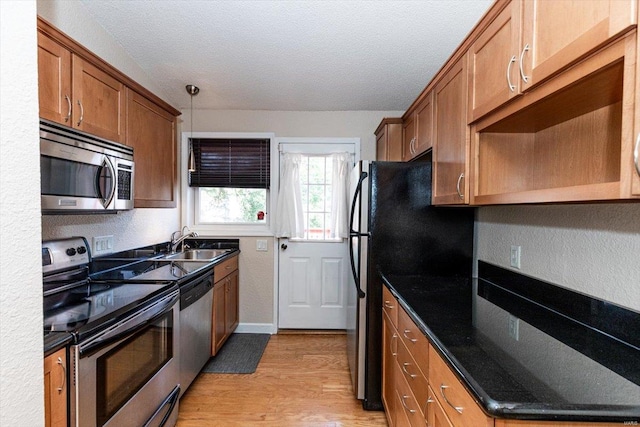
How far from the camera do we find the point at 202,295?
8.01 feet

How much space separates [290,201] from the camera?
357 cm

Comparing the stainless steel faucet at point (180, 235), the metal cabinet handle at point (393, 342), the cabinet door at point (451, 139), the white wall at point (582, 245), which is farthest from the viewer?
the stainless steel faucet at point (180, 235)

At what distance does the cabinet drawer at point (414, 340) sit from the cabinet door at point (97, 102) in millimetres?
1897

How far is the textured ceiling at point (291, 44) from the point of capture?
2.09m

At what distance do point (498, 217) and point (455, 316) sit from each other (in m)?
0.89

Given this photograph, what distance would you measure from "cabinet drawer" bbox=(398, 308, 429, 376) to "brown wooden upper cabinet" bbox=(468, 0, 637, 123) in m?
0.94

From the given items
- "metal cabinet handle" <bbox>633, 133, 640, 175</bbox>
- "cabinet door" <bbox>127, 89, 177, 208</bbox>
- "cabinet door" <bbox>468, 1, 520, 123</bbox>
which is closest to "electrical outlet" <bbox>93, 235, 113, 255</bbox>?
"cabinet door" <bbox>127, 89, 177, 208</bbox>

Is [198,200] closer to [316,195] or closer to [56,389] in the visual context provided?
[316,195]

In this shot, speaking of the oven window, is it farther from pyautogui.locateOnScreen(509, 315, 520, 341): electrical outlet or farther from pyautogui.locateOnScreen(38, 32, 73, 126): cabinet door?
pyautogui.locateOnScreen(509, 315, 520, 341): electrical outlet

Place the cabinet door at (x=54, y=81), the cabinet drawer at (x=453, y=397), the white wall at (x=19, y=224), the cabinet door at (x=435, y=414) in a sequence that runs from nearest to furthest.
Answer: the white wall at (x=19, y=224)
the cabinet drawer at (x=453, y=397)
the cabinet door at (x=435, y=414)
the cabinet door at (x=54, y=81)

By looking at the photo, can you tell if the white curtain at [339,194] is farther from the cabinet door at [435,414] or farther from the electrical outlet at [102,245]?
the cabinet door at [435,414]

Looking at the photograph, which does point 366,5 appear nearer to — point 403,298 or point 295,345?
point 403,298

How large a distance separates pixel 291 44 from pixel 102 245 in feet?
6.44

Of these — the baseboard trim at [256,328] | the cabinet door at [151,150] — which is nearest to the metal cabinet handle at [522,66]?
the cabinet door at [151,150]
